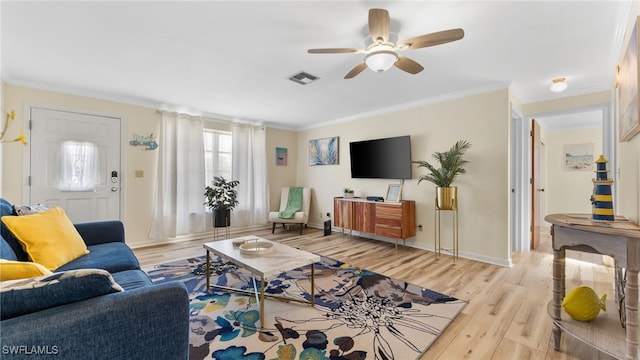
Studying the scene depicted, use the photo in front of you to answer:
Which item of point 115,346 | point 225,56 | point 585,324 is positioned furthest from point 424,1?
point 115,346

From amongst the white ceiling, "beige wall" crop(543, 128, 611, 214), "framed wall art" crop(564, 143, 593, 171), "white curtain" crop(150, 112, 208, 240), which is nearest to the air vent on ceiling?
the white ceiling

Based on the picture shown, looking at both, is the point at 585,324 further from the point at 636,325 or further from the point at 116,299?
the point at 116,299

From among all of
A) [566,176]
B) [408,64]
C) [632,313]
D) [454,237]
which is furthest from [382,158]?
[566,176]

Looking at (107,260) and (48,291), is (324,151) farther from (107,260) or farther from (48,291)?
(48,291)

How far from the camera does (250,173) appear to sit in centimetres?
544

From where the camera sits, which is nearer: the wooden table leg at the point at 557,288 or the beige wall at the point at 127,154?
the wooden table leg at the point at 557,288

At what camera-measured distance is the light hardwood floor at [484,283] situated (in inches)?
68.7

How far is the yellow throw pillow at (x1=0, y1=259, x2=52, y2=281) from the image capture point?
93 centimetres

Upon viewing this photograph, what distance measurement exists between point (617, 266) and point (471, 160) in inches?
89.7

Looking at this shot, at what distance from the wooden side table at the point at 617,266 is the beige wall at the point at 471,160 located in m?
1.62

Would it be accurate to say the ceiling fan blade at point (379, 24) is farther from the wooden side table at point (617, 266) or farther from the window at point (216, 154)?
the window at point (216, 154)

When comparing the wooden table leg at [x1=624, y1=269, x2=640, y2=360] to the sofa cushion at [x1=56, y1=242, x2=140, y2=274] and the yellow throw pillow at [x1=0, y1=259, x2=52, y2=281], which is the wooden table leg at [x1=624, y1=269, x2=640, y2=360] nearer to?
the yellow throw pillow at [x1=0, y1=259, x2=52, y2=281]

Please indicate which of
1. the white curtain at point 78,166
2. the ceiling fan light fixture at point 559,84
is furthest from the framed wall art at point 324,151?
the white curtain at point 78,166

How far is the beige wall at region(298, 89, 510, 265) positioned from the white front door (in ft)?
13.6
